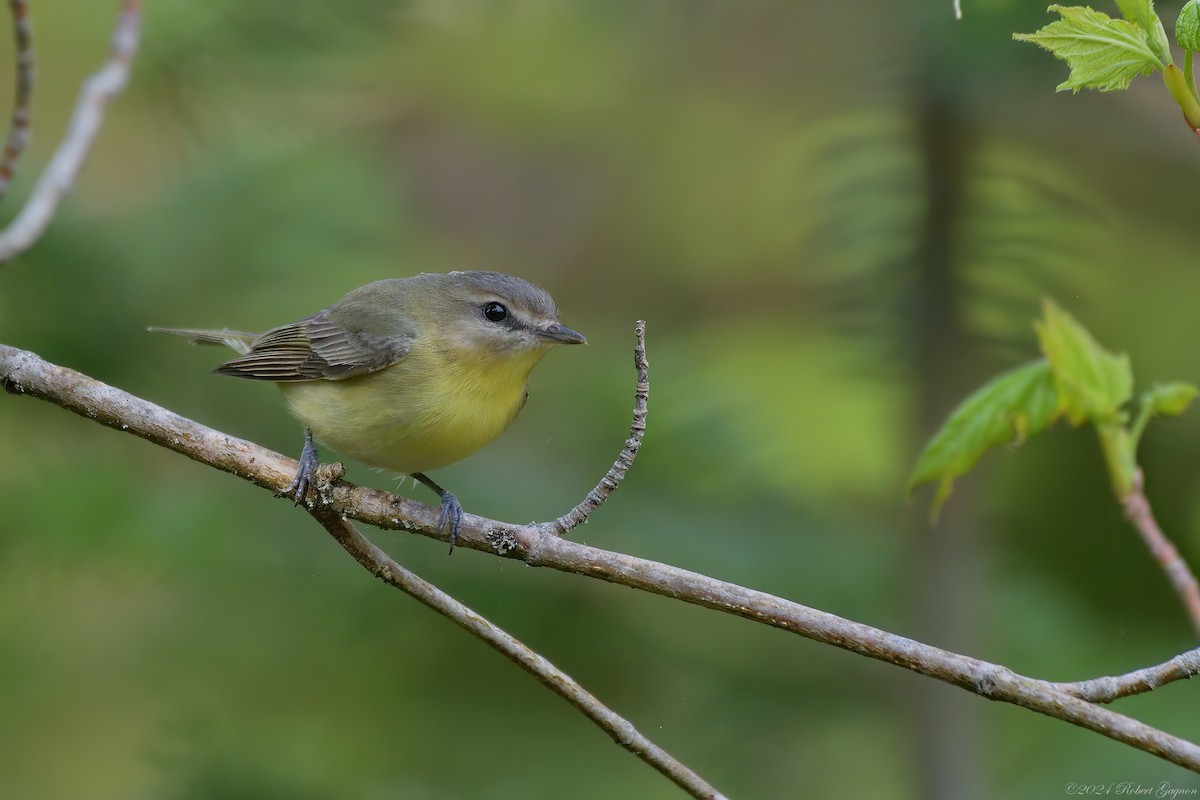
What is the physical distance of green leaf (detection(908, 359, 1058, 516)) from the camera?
2.44 metres

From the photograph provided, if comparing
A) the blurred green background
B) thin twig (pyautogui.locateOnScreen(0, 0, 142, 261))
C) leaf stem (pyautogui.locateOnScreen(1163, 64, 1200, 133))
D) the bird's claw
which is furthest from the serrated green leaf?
thin twig (pyautogui.locateOnScreen(0, 0, 142, 261))

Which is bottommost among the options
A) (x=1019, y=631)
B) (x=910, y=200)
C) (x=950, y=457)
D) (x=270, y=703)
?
(x=270, y=703)

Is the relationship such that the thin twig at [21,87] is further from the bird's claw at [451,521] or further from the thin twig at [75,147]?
the bird's claw at [451,521]

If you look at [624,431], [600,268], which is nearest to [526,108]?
[600,268]

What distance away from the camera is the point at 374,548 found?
2.67 metres

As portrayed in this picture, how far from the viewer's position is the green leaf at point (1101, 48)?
76.0 inches

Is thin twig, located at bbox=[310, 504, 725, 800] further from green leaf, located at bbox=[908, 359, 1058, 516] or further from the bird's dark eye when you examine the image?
the bird's dark eye

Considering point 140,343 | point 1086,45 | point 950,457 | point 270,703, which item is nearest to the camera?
point 1086,45

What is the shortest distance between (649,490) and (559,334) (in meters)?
1.02

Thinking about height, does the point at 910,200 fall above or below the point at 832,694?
above

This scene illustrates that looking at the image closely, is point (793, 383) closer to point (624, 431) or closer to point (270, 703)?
point (624, 431)

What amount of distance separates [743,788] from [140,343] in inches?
108

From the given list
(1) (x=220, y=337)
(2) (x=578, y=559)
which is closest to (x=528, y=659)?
(2) (x=578, y=559)

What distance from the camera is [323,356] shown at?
387cm
